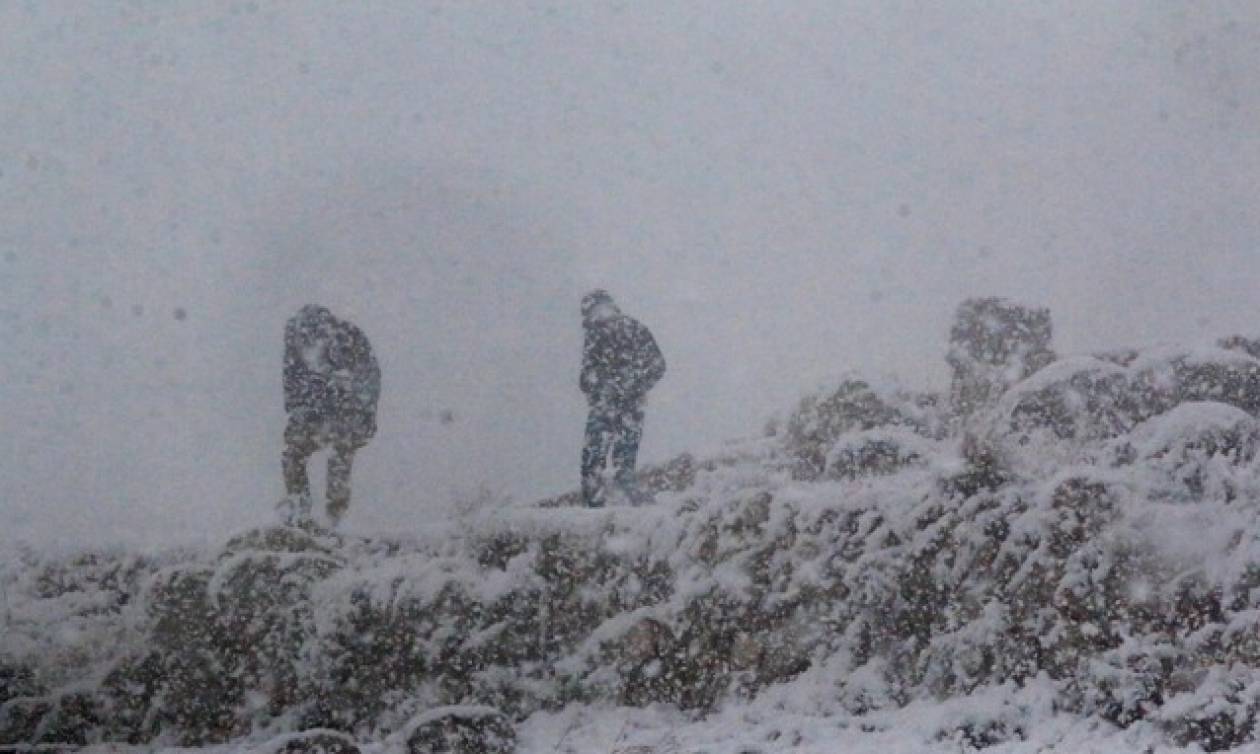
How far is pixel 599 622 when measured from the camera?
4.11 metres

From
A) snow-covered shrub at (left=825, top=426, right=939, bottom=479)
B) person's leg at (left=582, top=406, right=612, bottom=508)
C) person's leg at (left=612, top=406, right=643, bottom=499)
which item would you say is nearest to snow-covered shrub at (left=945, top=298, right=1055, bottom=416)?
snow-covered shrub at (left=825, top=426, right=939, bottom=479)

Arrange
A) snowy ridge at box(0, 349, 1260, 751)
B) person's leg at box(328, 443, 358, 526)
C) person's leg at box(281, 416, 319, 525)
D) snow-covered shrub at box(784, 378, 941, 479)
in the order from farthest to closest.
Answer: person's leg at box(328, 443, 358, 526), person's leg at box(281, 416, 319, 525), snow-covered shrub at box(784, 378, 941, 479), snowy ridge at box(0, 349, 1260, 751)

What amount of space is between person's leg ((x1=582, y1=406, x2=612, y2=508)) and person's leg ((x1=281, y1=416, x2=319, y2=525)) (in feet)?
5.04

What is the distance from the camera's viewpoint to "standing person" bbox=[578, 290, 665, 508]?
6336mm

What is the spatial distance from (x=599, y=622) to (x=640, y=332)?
2675mm

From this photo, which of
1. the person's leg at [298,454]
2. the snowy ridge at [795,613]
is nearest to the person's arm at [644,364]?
the snowy ridge at [795,613]

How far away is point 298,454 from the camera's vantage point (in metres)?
6.54

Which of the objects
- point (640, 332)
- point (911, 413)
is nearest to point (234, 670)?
point (640, 332)

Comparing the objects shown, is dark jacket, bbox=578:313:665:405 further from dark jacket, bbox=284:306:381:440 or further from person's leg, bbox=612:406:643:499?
dark jacket, bbox=284:306:381:440

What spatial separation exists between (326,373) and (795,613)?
11.9 ft

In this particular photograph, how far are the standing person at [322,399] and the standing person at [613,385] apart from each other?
1.31 m

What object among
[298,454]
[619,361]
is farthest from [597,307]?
Answer: [298,454]

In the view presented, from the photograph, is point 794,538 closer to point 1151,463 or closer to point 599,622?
point 599,622

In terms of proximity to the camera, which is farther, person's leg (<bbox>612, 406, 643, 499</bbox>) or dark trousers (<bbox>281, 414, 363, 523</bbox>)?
dark trousers (<bbox>281, 414, 363, 523</bbox>)
